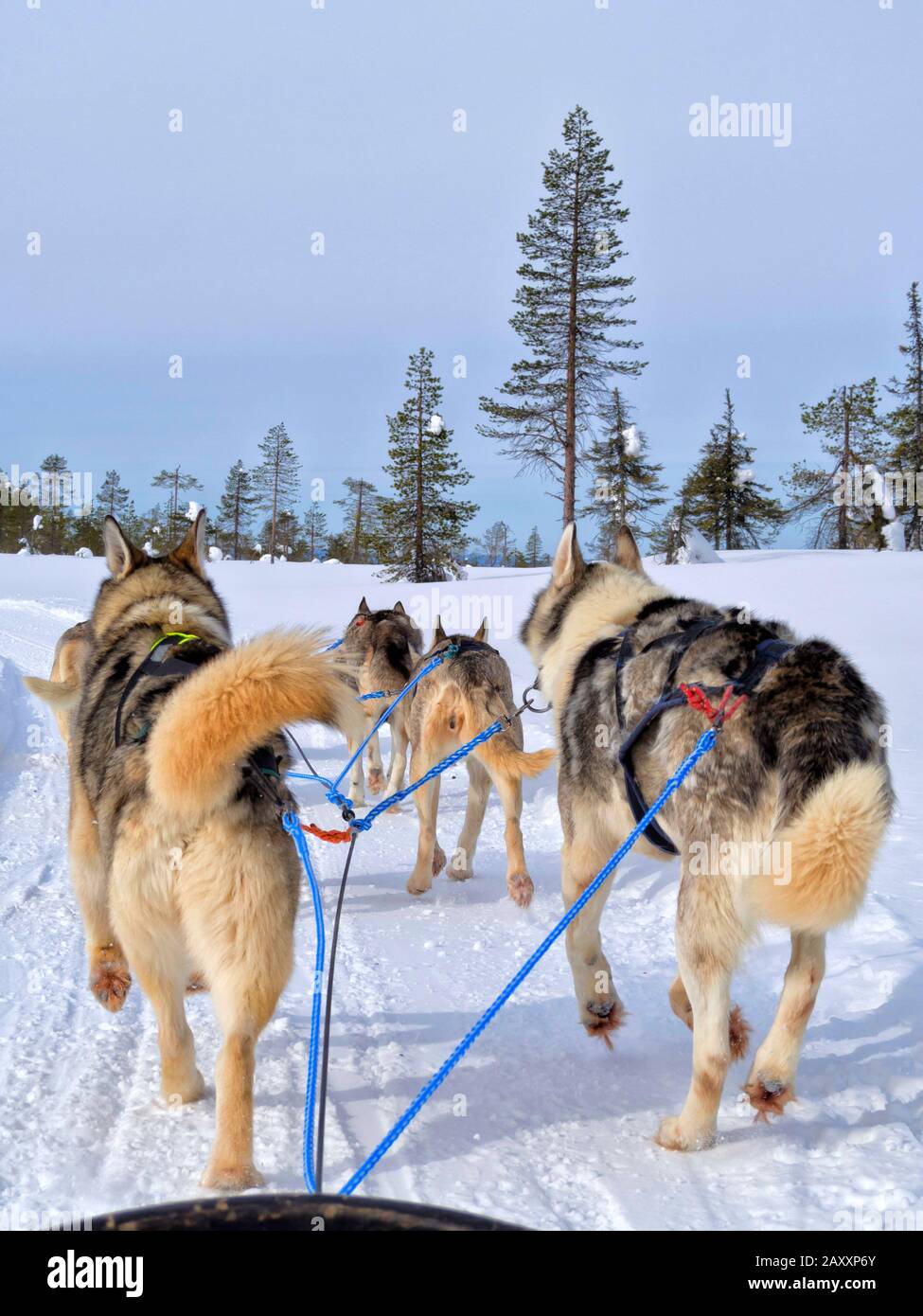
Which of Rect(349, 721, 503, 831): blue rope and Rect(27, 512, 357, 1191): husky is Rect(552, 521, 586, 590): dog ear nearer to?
Rect(349, 721, 503, 831): blue rope

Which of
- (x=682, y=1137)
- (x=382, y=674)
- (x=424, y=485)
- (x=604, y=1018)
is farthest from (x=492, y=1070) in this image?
(x=424, y=485)

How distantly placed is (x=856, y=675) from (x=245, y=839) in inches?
80.3

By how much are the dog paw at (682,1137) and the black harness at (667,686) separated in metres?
0.95

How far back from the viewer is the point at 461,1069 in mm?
3775

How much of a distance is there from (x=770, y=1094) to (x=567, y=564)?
8.87ft

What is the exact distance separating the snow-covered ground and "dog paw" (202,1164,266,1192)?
124mm

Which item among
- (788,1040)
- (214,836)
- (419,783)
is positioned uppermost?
(214,836)

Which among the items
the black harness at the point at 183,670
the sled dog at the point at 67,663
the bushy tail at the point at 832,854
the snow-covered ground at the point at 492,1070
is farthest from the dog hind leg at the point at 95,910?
the sled dog at the point at 67,663

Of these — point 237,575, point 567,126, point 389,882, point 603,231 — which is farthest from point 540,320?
point 389,882

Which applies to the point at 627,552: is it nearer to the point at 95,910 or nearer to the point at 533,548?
the point at 95,910

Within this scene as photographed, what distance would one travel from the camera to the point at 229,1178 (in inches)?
107

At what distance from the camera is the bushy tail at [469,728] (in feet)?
19.0

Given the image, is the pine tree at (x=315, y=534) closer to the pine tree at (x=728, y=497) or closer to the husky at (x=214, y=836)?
the pine tree at (x=728, y=497)

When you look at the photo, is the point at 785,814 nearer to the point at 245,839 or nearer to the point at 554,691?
the point at 245,839
